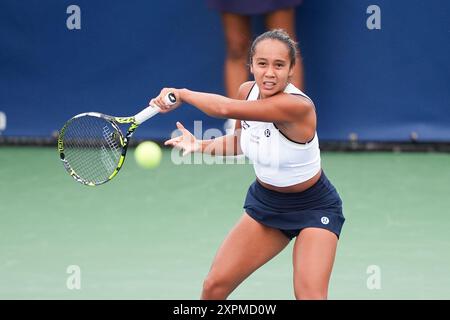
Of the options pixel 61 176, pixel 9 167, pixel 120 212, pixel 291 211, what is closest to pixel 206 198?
pixel 120 212

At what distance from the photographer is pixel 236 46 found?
31.9 ft

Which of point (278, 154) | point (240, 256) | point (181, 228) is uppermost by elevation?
point (278, 154)

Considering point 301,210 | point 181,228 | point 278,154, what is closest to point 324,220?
point 301,210

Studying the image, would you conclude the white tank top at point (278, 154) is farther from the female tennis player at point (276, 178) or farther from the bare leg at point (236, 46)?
the bare leg at point (236, 46)

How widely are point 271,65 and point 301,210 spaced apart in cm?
70

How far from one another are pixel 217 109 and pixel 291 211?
0.61 meters

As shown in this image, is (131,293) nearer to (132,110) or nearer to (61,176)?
(61,176)

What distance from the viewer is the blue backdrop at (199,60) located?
967cm

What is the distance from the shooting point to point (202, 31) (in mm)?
9945

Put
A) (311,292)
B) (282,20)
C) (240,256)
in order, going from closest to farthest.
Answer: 1. (311,292)
2. (240,256)
3. (282,20)

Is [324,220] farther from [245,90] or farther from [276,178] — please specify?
[245,90]

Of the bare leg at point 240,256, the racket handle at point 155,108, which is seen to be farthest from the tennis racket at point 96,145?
the bare leg at point 240,256

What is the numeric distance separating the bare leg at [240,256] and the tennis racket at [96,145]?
67cm

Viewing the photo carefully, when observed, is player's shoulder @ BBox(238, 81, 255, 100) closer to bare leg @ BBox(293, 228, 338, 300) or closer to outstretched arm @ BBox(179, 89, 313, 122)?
outstretched arm @ BBox(179, 89, 313, 122)
